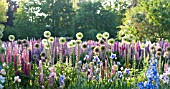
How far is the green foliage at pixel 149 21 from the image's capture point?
63.6 feet

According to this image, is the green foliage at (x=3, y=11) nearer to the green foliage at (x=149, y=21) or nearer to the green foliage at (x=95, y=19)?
the green foliage at (x=95, y=19)

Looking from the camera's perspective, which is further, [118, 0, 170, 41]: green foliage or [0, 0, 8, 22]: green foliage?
[0, 0, 8, 22]: green foliage

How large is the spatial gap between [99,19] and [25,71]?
27.4m

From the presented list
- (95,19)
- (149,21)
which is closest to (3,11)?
(95,19)

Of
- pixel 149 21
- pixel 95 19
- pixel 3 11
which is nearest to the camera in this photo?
pixel 149 21

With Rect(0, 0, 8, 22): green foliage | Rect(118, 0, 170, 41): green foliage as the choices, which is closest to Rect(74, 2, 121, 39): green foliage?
Rect(0, 0, 8, 22): green foliage

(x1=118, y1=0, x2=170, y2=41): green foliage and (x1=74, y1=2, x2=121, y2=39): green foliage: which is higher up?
(x1=118, y1=0, x2=170, y2=41): green foliage

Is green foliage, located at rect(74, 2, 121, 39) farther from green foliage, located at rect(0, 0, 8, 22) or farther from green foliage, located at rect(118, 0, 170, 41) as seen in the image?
green foliage, located at rect(118, 0, 170, 41)

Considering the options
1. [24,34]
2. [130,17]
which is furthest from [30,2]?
[130,17]

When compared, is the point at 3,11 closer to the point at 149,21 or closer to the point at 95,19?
the point at 95,19

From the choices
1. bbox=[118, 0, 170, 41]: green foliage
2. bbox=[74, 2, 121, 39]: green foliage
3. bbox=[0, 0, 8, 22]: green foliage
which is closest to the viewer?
bbox=[118, 0, 170, 41]: green foliage

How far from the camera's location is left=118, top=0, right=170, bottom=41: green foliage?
1939 cm

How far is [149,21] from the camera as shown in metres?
19.3

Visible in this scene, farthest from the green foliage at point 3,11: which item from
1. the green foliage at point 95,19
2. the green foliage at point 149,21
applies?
the green foliage at point 149,21
